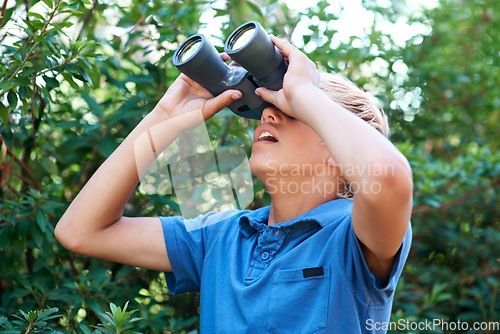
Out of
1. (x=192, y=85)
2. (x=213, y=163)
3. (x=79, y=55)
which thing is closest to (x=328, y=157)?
(x=213, y=163)

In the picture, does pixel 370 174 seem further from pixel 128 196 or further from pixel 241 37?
pixel 128 196

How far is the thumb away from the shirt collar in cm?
30

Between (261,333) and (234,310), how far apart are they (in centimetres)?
10

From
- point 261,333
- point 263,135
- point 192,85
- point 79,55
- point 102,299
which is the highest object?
point 79,55

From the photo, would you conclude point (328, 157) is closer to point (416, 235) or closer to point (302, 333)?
point (302, 333)

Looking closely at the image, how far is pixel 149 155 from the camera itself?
1.46 meters

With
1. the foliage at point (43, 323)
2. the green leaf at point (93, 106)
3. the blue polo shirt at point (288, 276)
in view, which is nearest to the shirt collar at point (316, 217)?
the blue polo shirt at point (288, 276)

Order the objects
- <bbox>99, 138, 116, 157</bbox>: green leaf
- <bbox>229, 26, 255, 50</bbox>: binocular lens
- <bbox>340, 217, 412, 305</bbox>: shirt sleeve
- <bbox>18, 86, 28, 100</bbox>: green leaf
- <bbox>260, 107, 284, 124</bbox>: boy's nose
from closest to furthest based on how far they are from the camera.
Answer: <bbox>340, 217, 412, 305</bbox>: shirt sleeve
<bbox>229, 26, 255, 50</bbox>: binocular lens
<bbox>260, 107, 284, 124</bbox>: boy's nose
<bbox>18, 86, 28, 100</bbox>: green leaf
<bbox>99, 138, 116, 157</bbox>: green leaf

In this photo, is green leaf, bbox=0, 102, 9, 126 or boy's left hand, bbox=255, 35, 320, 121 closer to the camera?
boy's left hand, bbox=255, 35, 320, 121

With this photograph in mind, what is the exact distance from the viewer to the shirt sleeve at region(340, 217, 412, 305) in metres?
1.16

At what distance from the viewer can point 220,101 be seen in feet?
4.52

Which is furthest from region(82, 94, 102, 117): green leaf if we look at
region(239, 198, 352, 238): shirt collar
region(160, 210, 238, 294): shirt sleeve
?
region(239, 198, 352, 238): shirt collar

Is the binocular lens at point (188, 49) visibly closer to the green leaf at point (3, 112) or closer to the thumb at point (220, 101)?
the thumb at point (220, 101)

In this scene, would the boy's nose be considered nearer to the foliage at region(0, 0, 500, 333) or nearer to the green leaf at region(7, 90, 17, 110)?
the foliage at region(0, 0, 500, 333)
